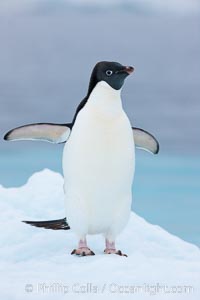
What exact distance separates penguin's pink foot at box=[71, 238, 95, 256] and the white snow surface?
24mm

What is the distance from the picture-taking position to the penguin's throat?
238 centimetres

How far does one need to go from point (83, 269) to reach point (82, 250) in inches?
5.7

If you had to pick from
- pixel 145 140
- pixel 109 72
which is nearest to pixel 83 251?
pixel 145 140

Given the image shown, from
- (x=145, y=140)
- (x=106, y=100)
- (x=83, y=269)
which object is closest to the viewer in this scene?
(x=83, y=269)

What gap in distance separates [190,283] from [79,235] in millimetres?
346

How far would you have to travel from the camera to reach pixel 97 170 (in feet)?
7.77

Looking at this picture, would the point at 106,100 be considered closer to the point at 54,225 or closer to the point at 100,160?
the point at 100,160

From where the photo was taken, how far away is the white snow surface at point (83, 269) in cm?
223

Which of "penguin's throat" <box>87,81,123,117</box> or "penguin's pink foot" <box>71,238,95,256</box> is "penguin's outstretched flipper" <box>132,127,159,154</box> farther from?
"penguin's pink foot" <box>71,238,95,256</box>

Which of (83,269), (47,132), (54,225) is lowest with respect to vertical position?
(83,269)

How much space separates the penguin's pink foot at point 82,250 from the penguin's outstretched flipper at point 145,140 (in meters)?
0.35

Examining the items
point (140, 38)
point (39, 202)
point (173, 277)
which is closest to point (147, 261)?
point (173, 277)

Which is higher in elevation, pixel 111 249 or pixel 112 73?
pixel 112 73

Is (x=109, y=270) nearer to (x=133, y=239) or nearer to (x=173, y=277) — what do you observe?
(x=173, y=277)
